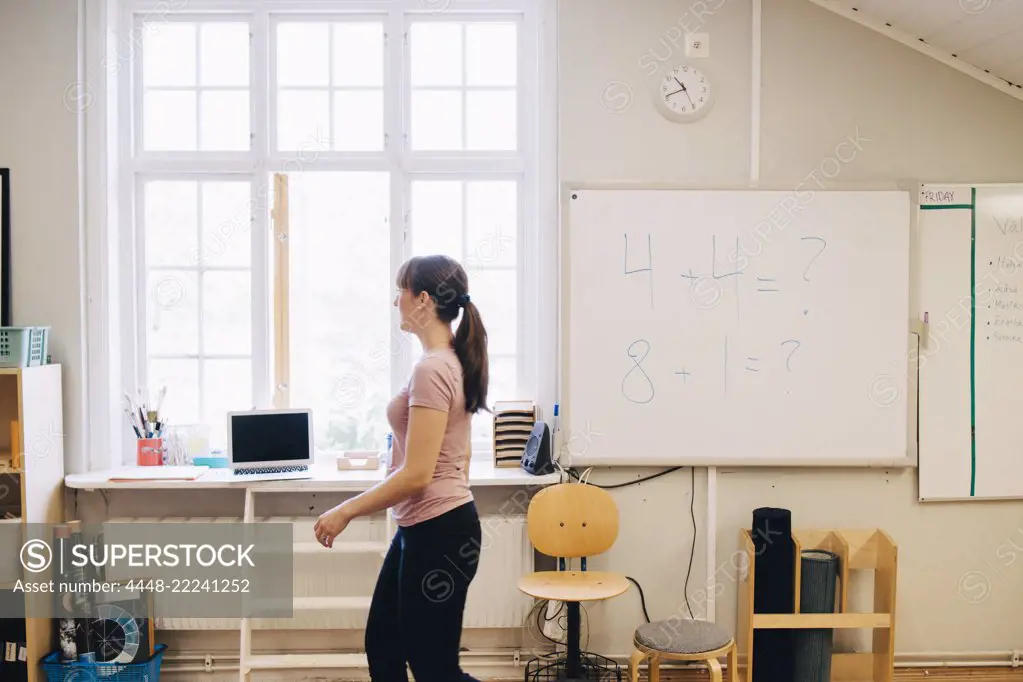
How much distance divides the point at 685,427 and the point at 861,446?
687 millimetres

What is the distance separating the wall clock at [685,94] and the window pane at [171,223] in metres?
1.94

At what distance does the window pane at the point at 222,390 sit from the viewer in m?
3.29

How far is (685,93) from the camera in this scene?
10.0 feet

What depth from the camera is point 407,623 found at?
1862 mm

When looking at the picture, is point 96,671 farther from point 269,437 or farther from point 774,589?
point 774,589

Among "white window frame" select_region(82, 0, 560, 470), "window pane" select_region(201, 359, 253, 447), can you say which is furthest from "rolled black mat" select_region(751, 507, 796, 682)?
"window pane" select_region(201, 359, 253, 447)

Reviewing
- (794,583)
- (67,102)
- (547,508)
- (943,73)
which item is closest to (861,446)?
(794,583)

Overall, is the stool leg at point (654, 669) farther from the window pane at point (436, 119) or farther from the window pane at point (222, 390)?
the window pane at point (436, 119)

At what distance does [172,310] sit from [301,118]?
953 millimetres

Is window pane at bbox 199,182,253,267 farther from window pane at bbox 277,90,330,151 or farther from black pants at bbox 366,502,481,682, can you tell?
black pants at bbox 366,502,481,682

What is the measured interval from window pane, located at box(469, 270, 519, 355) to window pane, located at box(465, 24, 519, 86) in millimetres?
799

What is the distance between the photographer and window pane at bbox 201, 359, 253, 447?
3291mm

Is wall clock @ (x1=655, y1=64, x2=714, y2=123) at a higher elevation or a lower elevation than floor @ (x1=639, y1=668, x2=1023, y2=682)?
higher

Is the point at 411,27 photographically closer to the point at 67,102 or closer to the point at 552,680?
the point at 67,102
